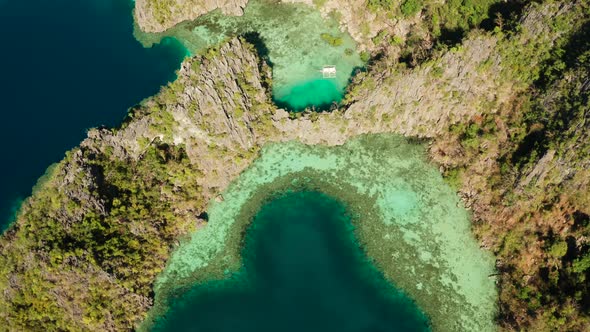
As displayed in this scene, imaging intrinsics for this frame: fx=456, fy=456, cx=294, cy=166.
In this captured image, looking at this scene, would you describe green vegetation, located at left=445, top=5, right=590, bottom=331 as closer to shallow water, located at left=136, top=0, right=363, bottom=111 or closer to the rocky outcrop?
shallow water, located at left=136, top=0, right=363, bottom=111

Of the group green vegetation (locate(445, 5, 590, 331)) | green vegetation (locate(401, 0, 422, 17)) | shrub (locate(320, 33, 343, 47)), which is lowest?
green vegetation (locate(445, 5, 590, 331))

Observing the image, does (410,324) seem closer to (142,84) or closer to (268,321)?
(268,321)

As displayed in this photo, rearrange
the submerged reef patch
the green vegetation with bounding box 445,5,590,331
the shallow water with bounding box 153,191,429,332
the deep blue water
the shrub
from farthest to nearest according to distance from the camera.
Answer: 1. the shrub
2. the deep blue water
3. the submerged reef patch
4. the shallow water with bounding box 153,191,429,332
5. the green vegetation with bounding box 445,5,590,331

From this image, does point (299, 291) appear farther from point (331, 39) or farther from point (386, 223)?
point (331, 39)

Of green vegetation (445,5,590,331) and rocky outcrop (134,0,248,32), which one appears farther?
rocky outcrop (134,0,248,32)

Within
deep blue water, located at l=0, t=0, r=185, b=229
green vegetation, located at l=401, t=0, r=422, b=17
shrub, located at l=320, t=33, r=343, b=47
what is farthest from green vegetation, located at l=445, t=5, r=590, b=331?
deep blue water, located at l=0, t=0, r=185, b=229

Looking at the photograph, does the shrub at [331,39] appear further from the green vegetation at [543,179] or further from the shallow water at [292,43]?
the green vegetation at [543,179]
